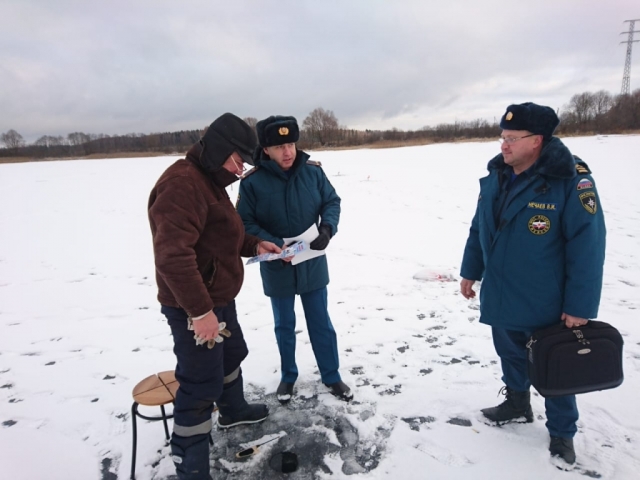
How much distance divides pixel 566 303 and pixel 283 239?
1893mm

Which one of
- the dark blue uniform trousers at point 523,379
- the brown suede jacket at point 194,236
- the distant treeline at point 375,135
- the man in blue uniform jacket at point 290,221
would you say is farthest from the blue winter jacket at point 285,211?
the distant treeline at point 375,135

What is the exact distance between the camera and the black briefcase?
2.14m

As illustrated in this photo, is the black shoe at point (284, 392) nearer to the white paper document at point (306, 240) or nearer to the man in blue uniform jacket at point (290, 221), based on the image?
the man in blue uniform jacket at point (290, 221)

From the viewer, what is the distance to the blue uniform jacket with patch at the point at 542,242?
82.5 inches

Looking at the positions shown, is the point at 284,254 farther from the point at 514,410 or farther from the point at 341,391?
the point at 514,410

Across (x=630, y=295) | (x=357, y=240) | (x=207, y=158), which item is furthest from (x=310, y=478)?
(x=357, y=240)

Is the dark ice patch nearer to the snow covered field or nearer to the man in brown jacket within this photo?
the snow covered field

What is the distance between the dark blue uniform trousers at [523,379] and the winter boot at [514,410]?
5cm

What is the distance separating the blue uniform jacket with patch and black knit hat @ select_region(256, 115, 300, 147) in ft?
4.52

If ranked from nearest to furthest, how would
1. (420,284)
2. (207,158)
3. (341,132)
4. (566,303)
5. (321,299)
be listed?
(207,158) < (566,303) < (321,299) < (420,284) < (341,132)

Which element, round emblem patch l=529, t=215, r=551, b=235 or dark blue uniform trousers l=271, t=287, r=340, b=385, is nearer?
round emblem patch l=529, t=215, r=551, b=235

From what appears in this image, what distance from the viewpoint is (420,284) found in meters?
5.45

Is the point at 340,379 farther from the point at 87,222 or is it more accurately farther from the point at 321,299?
the point at 87,222

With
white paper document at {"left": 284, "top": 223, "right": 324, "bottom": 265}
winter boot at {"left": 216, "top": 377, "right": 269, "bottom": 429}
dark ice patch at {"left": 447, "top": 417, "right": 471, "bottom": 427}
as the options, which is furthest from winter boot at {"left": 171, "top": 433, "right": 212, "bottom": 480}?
dark ice patch at {"left": 447, "top": 417, "right": 471, "bottom": 427}
